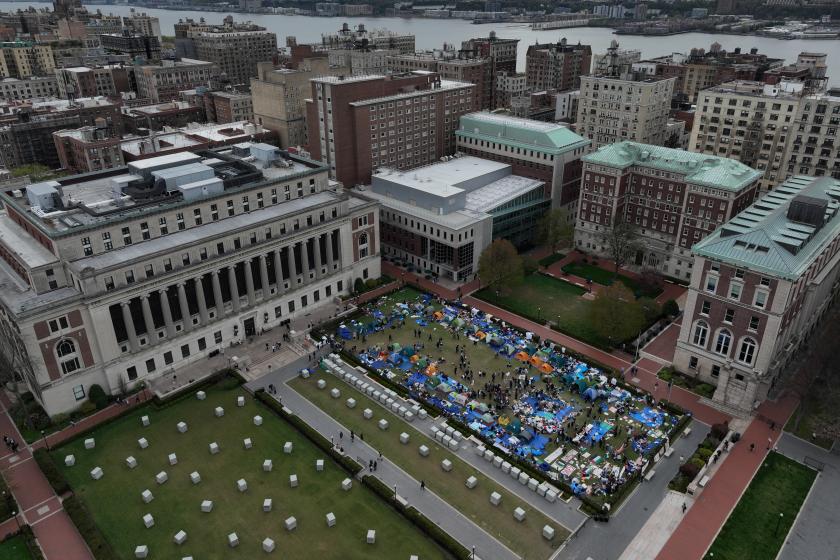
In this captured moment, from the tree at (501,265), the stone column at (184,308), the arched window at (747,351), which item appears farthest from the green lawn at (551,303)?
the stone column at (184,308)

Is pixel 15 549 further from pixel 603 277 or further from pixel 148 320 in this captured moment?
pixel 603 277

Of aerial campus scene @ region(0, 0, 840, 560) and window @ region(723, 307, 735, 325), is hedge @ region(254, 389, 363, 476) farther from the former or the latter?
window @ region(723, 307, 735, 325)

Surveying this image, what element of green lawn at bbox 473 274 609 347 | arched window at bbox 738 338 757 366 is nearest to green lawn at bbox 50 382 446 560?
green lawn at bbox 473 274 609 347

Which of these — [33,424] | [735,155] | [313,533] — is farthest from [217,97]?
[313,533]

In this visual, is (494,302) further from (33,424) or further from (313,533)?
(33,424)

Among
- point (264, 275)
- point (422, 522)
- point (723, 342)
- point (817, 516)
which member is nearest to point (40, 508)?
point (422, 522)

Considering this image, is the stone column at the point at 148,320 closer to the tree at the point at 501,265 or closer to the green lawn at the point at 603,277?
the tree at the point at 501,265
